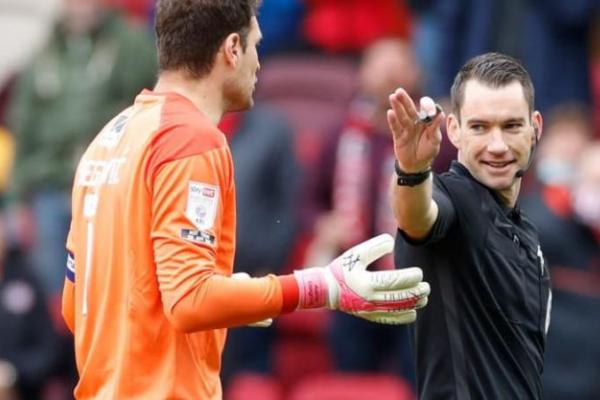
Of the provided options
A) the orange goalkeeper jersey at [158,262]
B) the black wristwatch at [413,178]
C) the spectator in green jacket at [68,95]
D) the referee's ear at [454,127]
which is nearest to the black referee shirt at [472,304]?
the referee's ear at [454,127]

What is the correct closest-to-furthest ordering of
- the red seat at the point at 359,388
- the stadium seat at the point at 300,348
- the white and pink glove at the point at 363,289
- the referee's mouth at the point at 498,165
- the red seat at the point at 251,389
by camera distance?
the white and pink glove at the point at 363,289 → the referee's mouth at the point at 498,165 → the red seat at the point at 359,388 → the red seat at the point at 251,389 → the stadium seat at the point at 300,348

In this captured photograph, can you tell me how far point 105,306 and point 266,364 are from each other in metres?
5.69

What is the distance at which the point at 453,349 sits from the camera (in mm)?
6480

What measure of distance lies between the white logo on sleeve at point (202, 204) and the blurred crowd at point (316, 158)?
4699mm

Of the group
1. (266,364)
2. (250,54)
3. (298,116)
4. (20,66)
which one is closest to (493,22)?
(298,116)

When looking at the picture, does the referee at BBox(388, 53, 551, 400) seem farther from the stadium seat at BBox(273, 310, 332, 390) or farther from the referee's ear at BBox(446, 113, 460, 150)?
the stadium seat at BBox(273, 310, 332, 390)

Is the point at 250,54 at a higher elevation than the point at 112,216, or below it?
higher

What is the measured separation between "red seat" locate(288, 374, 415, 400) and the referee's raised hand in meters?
5.18

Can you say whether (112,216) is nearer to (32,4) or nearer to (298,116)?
(298,116)

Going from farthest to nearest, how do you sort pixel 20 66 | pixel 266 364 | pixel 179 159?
1. pixel 20 66
2. pixel 266 364
3. pixel 179 159

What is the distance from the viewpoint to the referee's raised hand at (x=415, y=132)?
6.11 metres

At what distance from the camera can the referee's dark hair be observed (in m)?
6.52

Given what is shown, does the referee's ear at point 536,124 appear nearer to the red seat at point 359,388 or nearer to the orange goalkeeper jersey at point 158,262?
the orange goalkeeper jersey at point 158,262

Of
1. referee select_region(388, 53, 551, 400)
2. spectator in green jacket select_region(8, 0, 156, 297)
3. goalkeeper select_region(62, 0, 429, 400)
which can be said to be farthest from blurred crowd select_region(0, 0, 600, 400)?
goalkeeper select_region(62, 0, 429, 400)
